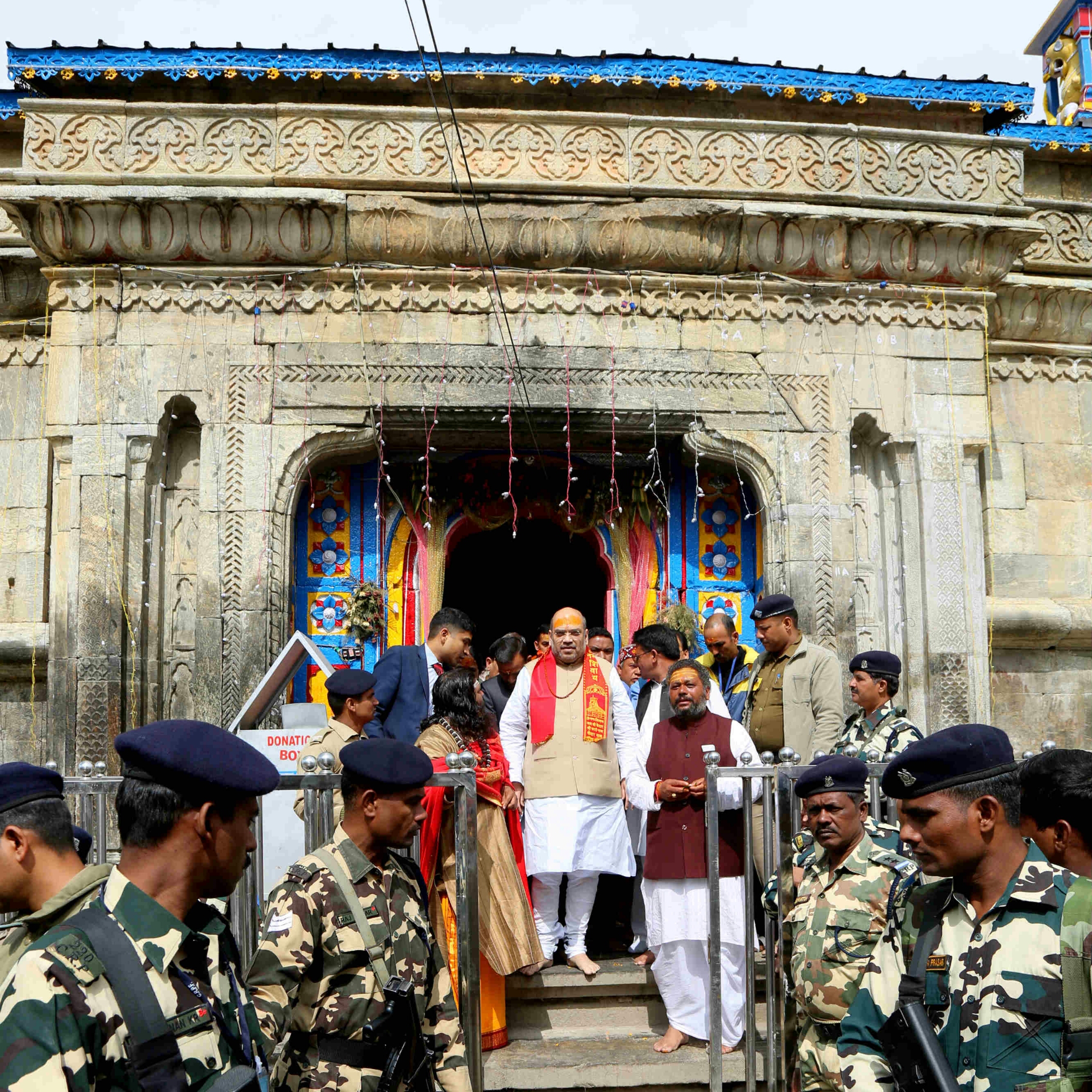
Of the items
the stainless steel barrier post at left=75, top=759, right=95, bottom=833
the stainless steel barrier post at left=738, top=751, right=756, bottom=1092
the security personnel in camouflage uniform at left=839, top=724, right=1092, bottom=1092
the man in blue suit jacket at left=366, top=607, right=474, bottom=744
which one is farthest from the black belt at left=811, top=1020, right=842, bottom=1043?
the man in blue suit jacket at left=366, top=607, right=474, bottom=744

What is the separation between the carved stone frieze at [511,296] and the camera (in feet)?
28.4

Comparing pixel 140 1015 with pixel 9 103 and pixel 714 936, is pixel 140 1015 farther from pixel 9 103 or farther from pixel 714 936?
pixel 9 103

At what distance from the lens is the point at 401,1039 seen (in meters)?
3.01

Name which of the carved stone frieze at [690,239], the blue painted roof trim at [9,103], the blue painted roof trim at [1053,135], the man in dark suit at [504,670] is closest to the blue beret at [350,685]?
the man in dark suit at [504,670]

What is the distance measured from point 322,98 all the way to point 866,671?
669 cm

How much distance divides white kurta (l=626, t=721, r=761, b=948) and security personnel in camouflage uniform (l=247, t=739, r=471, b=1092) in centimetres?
245

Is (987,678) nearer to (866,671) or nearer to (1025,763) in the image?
(866,671)

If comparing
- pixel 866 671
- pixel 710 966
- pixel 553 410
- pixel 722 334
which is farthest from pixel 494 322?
pixel 710 966

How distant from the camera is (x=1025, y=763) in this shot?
3.00 metres

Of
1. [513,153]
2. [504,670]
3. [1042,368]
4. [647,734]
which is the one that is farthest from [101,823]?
[1042,368]

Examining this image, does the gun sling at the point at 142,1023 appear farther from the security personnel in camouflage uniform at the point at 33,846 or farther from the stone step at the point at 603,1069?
the stone step at the point at 603,1069

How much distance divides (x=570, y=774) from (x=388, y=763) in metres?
2.82

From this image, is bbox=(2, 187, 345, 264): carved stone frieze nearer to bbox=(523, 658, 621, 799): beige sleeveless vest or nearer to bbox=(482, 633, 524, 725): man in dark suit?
bbox=(482, 633, 524, 725): man in dark suit

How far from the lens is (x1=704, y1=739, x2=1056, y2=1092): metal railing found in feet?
15.1
